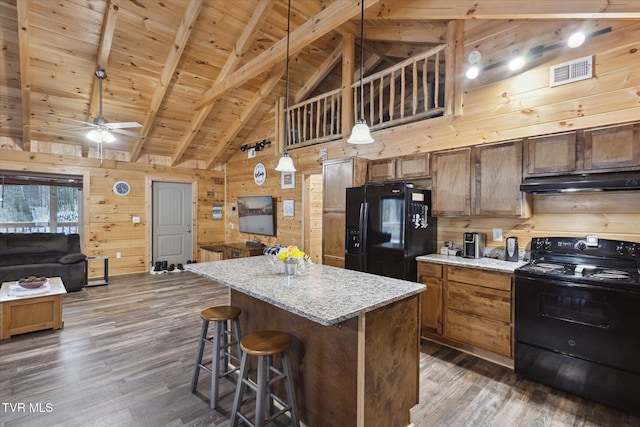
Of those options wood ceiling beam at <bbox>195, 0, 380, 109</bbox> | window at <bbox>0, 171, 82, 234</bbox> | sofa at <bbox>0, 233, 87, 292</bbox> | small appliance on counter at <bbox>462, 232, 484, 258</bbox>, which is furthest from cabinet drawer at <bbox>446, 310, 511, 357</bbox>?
window at <bbox>0, 171, 82, 234</bbox>

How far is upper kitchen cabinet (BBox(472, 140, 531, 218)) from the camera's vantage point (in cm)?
297

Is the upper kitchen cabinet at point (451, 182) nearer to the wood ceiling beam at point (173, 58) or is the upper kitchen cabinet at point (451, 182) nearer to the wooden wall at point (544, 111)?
the wooden wall at point (544, 111)

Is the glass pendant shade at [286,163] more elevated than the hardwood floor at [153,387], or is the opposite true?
the glass pendant shade at [286,163]

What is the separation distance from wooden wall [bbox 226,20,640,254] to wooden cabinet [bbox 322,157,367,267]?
62cm

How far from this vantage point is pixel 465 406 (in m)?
2.28

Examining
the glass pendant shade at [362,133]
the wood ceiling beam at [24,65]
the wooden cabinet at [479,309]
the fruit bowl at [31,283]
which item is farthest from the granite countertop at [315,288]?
the wood ceiling beam at [24,65]

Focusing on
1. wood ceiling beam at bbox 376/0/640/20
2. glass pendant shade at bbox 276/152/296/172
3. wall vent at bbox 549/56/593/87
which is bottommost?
glass pendant shade at bbox 276/152/296/172

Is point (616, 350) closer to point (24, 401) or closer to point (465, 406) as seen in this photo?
point (465, 406)

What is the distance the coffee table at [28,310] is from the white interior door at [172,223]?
3436 mm

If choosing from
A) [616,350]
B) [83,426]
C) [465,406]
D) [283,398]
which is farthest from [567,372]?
[83,426]

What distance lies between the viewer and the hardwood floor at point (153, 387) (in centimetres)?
214

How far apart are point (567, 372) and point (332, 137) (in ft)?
13.0

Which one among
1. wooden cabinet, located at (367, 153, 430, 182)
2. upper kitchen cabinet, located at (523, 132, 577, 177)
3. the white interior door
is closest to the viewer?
upper kitchen cabinet, located at (523, 132, 577, 177)

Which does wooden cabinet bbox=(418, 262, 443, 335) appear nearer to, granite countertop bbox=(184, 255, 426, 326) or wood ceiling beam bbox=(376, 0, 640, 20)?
granite countertop bbox=(184, 255, 426, 326)
